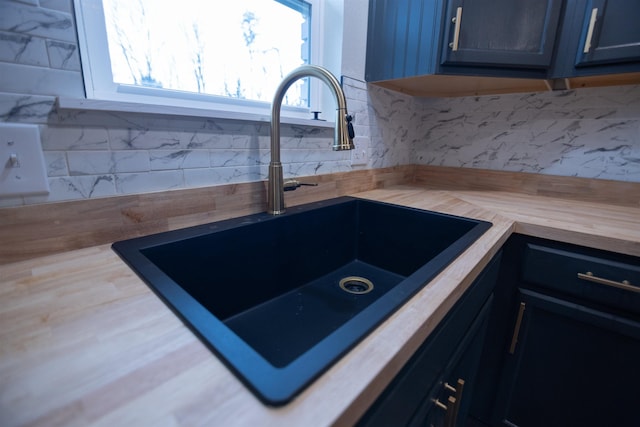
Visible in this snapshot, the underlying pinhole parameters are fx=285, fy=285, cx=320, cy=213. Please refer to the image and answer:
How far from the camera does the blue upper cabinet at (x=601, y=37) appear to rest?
3.07 feet

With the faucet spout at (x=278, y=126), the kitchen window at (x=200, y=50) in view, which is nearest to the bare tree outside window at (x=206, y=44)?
the kitchen window at (x=200, y=50)

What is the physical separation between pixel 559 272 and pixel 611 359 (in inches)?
11.4

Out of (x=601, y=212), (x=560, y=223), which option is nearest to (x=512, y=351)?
(x=560, y=223)

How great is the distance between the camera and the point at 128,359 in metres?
0.32

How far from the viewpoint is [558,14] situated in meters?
1.04

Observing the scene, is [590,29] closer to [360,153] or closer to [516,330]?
[360,153]

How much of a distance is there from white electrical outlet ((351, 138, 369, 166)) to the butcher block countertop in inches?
30.8

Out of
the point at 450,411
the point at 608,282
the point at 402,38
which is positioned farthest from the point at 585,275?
the point at 402,38

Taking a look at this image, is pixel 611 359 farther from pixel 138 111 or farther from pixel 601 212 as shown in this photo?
pixel 138 111

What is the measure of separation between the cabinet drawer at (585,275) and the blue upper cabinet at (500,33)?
0.70m

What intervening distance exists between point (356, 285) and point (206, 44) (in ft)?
2.89

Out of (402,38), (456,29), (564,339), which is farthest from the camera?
(402,38)

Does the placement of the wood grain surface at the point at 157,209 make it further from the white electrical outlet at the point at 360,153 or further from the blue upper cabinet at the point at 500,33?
the blue upper cabinet at the point at 500,33

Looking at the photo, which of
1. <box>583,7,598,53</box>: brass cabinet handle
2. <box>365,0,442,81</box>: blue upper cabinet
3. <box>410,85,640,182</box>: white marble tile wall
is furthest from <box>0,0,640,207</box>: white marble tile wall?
<box>583,7,598,53</box>: brass cabinet handle
